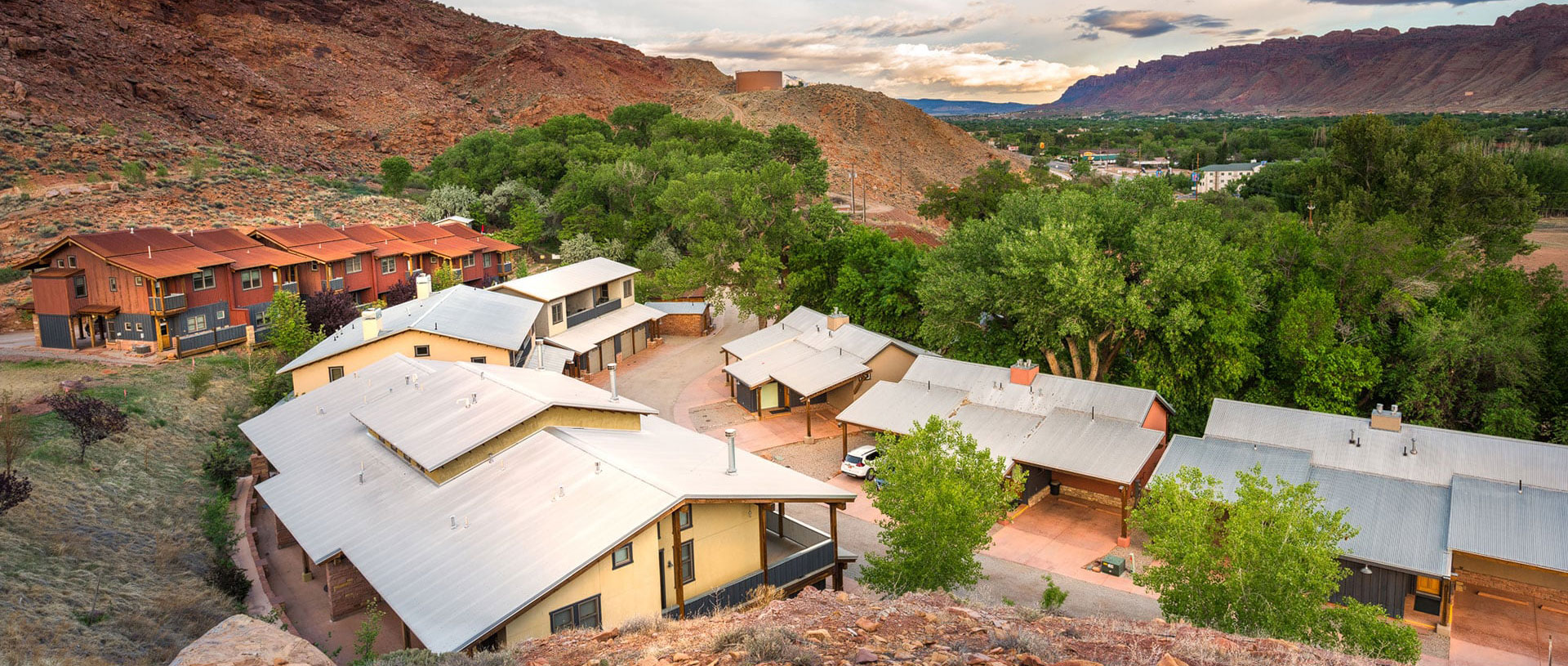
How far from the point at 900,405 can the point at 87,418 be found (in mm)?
25917

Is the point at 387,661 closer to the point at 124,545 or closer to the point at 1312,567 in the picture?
the point at 124,545

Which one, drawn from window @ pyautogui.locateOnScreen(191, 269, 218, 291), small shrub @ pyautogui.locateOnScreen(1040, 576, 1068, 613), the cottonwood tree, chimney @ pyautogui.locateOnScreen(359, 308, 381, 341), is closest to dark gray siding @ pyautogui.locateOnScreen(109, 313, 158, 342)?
window @ pyautogui.locateOnScreen(191, 269, 218, 291)

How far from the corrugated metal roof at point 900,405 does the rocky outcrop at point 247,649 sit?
19.4m

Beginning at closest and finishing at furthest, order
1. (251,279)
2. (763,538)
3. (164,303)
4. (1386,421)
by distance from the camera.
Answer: (763,538), (1386,421), (164,303), (251,279)

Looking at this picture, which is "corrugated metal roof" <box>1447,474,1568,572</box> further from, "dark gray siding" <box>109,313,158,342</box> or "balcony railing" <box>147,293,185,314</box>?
"dark gray siding" <box>109,313,158,342</box>

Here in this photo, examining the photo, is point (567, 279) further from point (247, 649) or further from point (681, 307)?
point (247, 649)

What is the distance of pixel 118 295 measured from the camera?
37.9m

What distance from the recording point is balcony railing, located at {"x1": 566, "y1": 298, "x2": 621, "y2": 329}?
44.8 meters

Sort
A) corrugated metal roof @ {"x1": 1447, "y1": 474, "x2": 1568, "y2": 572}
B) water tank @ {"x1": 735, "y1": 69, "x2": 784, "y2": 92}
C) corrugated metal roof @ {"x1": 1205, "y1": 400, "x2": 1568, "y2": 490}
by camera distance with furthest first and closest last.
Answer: water tank @ {"x1": 735, "y1": 69, "x2": 784, "y2": 92}, corrugated metal roof @ {"x1": 1205, "y1": 400, "x2": 1568, "y2": 490}, corrugated metal roof @ {"x1": 1447, "y1": 474, "x2": 1568, "y2": 572}

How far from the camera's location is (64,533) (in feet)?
66.9

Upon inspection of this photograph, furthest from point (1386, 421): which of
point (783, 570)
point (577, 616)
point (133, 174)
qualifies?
point (133, 174)

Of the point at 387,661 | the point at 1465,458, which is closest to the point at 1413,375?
the point at 1465,458

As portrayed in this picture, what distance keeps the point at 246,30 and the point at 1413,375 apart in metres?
133

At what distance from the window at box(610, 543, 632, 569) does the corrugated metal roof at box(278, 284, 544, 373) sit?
2126cm
